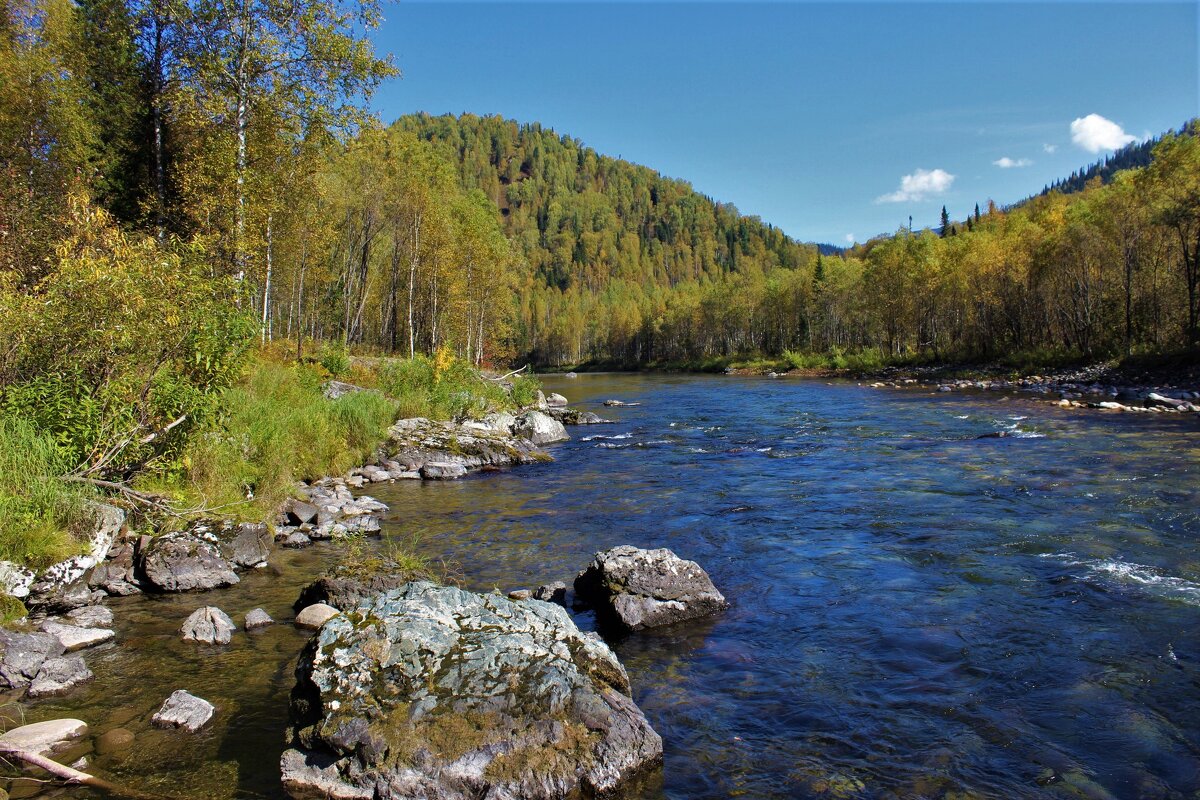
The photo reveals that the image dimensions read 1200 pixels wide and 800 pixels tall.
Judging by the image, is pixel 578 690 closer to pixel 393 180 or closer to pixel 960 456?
pixel 960 456

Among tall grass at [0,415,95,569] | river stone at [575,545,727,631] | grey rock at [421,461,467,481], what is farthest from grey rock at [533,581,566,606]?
grey rock at [421,461,467,481]

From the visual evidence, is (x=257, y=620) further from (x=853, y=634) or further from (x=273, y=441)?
(x=853, y=634)

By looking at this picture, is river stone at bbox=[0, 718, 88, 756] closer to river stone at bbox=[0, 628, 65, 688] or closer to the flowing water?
the flowing water

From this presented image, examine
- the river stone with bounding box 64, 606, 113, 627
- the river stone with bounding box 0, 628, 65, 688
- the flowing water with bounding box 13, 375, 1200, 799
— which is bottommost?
the flowing water with bounding box 13, 375, 1200, 799

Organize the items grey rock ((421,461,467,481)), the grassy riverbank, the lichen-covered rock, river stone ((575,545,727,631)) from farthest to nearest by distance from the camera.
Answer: the lichen-covered rock
grey rock ((421,461,467,481))
the grassy riverbank
river stone ((575,545,727,631))

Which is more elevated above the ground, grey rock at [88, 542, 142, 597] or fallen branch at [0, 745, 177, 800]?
grey rock at [88, 542, 142, 597]

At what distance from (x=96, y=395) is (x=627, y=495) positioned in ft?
35.5

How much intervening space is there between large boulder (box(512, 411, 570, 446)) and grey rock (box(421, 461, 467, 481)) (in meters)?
6.14

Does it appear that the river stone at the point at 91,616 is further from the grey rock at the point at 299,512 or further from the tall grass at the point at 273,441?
the grey rock at the point at 299,512

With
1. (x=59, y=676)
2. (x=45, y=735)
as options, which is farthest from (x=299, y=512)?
(x=45, y=735)

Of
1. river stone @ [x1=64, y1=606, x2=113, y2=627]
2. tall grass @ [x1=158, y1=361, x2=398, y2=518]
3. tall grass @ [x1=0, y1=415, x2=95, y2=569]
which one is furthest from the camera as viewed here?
tall grass @ [x1=158, y1=361, x2=398, y2=518]

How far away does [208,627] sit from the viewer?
8.01 metres

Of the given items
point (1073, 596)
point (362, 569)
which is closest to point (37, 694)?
point (362, 569)

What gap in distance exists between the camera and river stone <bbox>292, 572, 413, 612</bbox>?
8727mm
